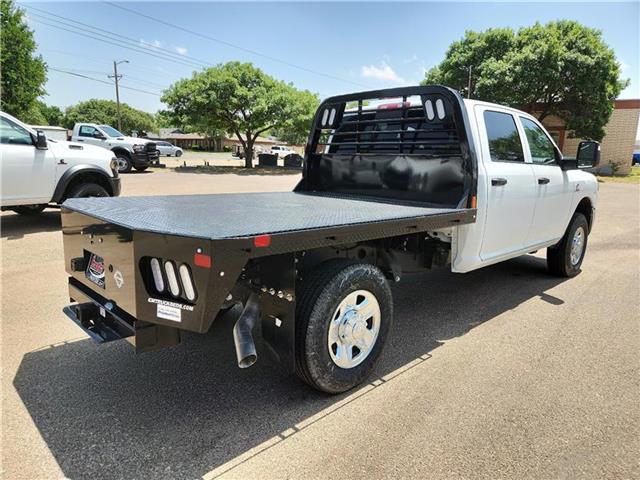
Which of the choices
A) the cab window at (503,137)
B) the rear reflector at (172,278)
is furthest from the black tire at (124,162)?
the rear reflector at (172,278)

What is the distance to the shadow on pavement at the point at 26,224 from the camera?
297 inches

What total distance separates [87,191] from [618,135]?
34.9 metres

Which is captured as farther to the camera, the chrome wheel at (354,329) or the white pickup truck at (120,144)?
the white pickup truck at (120,144)

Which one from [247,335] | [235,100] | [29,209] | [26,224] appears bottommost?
[26,224]

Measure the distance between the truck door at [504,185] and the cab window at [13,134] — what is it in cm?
686

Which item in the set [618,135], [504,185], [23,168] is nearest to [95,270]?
[504,185]

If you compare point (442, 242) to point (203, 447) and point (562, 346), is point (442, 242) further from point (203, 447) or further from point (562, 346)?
point (203, 447)

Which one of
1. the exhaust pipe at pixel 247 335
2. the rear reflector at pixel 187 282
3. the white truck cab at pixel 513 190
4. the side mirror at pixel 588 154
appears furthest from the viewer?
the side mirror at pixel 588 154

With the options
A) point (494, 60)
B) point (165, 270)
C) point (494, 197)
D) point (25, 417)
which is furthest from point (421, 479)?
point (494, 60)

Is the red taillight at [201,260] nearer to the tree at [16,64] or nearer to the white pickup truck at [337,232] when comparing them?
the white pickup truck at [337,232]

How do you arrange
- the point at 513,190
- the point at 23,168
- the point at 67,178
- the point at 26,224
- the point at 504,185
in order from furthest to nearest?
the point at 26,224, the point at 67,178, the point at 23,168, the point at 513,190, the point at 504,185

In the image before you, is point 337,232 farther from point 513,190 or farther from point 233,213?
point 513,190

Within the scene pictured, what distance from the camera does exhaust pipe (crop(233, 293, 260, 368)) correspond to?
8.04ft

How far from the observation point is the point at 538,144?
5.11 meters
